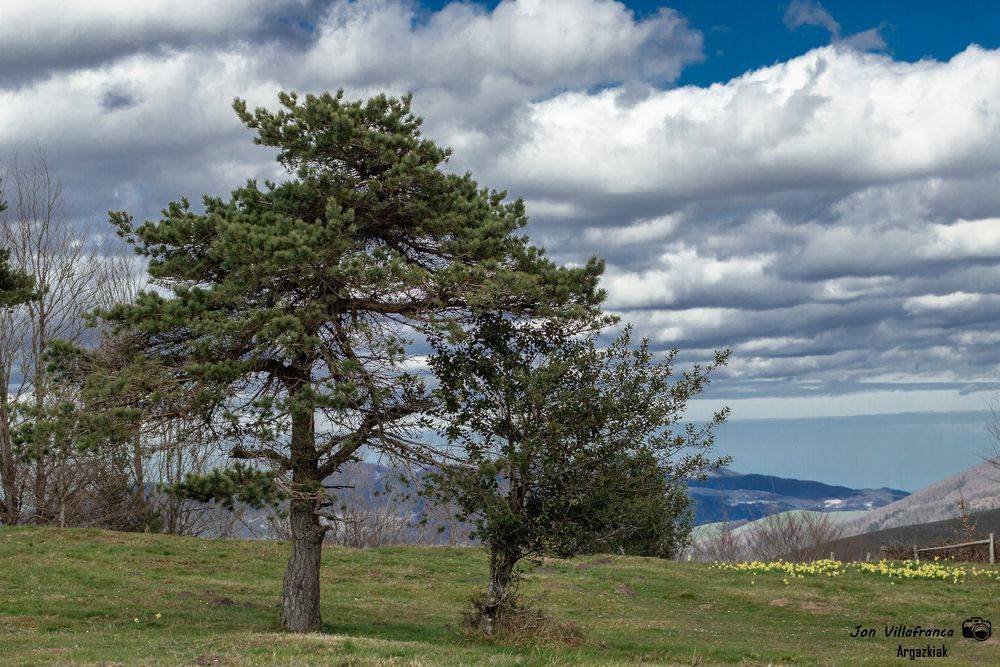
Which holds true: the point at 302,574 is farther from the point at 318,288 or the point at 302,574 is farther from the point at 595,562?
the point at 595,562

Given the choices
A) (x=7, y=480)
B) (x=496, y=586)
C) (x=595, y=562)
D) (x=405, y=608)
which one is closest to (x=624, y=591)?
(x=595, y=562)

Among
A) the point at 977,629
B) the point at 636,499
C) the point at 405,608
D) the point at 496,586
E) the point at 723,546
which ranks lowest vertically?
the point at 723,546

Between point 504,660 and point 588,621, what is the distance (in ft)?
33.0

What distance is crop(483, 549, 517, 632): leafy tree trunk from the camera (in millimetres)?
18562

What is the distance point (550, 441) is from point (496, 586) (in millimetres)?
3534

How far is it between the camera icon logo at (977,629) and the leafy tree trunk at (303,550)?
15587 millimetres

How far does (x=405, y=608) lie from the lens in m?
25.1

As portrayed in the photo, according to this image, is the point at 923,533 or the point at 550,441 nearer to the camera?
the point at 550,441

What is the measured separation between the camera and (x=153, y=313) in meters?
18.7

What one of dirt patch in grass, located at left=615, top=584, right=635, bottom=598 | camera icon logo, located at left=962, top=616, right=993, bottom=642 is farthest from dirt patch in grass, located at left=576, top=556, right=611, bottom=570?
camera icon logo, located at left=962, top=616, right=993, bottom=642

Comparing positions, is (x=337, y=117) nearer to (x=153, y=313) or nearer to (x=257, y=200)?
(x=257, y=200)

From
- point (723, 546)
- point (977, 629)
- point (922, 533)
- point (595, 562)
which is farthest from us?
point (922, 533)

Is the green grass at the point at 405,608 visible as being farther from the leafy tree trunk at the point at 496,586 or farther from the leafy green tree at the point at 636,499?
the leafy green tree at the point at 636,499

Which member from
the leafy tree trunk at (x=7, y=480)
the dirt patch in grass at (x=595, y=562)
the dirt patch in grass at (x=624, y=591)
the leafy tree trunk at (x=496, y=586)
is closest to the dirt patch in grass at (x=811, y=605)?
the dirt patch in grass at (x=624, y=591)
